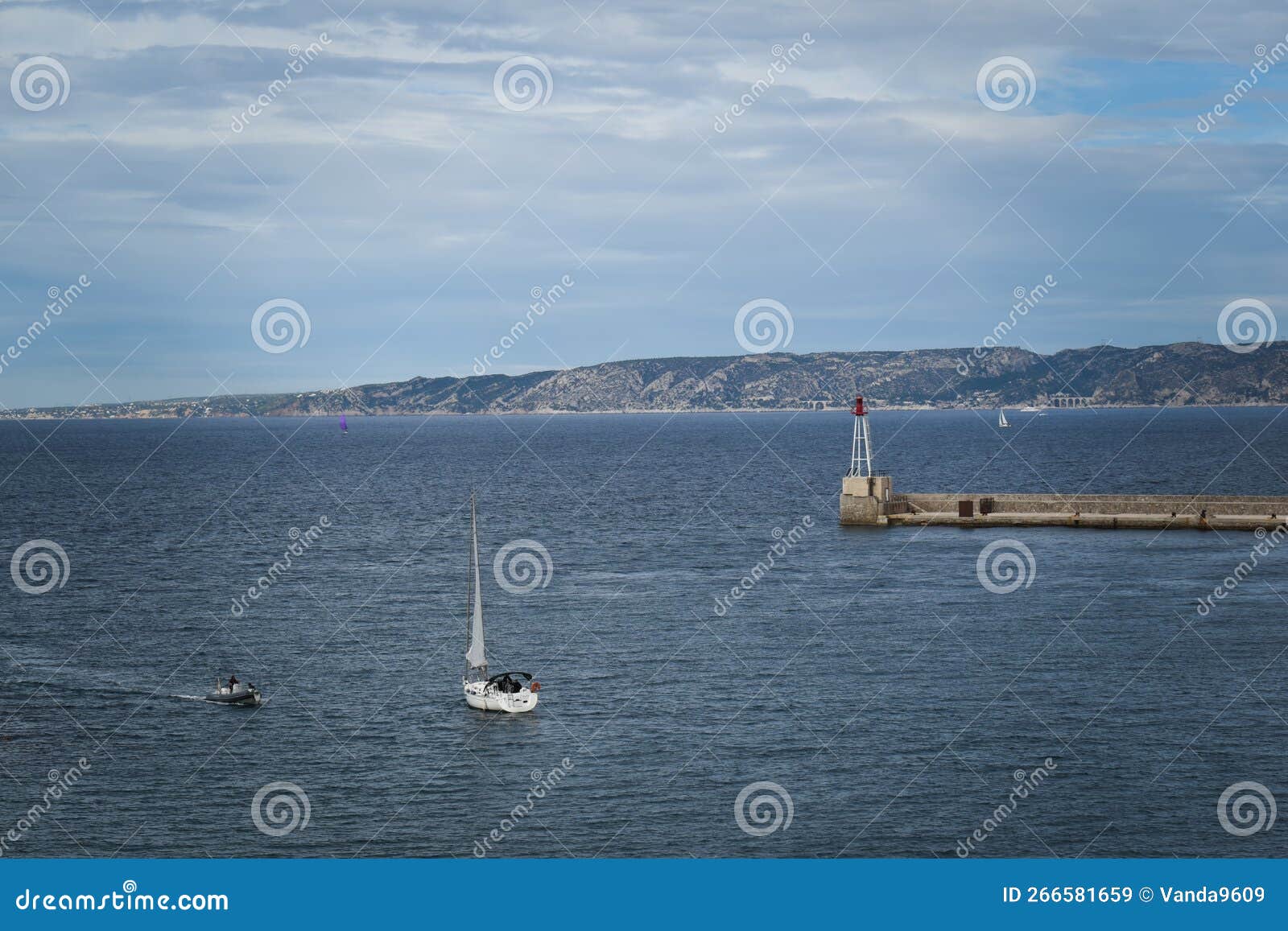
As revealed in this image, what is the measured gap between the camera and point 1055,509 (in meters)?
132

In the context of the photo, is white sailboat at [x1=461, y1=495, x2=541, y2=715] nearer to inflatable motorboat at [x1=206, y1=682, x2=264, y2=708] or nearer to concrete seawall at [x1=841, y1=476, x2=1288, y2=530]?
inflatable motorboat at [x1=206, y1=682, x2=264, y2=708]

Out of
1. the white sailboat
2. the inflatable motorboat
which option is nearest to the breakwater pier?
the white sailboat

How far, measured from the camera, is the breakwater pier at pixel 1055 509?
126m

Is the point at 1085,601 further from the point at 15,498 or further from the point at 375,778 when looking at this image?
the point at 15,498

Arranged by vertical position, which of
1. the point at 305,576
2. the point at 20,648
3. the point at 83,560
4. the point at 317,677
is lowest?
the point at 317,677

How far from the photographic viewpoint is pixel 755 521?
5856 inches

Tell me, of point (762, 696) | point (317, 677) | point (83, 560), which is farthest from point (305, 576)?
point (762, 696)

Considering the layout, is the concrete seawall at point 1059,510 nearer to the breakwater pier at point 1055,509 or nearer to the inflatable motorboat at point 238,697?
the breakwater pier at point 1055,509

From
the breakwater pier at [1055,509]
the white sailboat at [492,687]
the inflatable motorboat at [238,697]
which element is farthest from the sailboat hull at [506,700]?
the breakwater pier at [1055,509]

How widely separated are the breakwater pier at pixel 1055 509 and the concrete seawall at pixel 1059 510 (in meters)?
0.07

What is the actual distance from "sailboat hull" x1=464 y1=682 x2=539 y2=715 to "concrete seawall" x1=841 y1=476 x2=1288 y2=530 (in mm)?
75146

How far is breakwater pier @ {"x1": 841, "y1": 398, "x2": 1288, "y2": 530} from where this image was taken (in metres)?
126

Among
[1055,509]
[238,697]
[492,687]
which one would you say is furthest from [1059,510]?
[238,697]

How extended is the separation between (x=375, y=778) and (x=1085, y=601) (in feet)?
181
